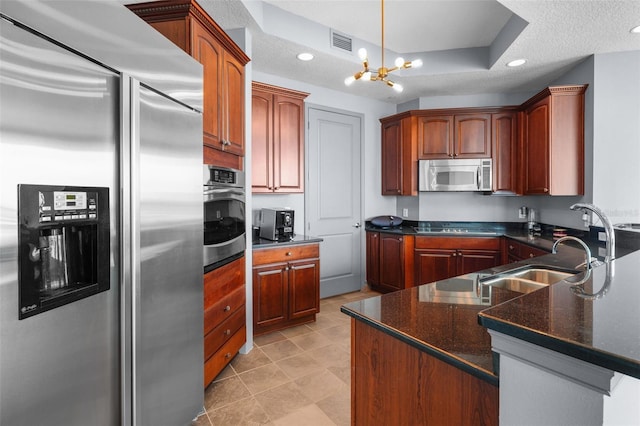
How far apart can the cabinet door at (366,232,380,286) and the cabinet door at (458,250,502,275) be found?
102cm

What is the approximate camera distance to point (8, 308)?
2.92 feet

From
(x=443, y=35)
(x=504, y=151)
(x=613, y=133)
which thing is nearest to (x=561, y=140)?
(x=613, y=133)

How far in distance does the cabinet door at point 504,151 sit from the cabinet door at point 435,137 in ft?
1.73

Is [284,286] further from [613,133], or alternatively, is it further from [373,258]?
[613,133]

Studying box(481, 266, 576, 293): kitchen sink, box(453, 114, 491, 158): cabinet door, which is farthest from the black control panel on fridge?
box(453, 114, 491, 158): cabinet door

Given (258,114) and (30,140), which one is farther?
(258,114)

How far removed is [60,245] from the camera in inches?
41.8

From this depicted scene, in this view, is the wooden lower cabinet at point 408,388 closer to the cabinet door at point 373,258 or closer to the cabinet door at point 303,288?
the cabinet door at point 303,288

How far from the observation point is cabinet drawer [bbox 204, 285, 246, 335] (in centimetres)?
210

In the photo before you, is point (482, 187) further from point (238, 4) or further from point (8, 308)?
point (8, 308)

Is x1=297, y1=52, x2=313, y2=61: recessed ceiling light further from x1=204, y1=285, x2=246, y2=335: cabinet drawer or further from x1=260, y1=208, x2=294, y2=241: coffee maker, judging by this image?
x1=204, y1=285, x2=246, y2=335: cabinet drawer

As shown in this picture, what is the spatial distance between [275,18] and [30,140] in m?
2.57

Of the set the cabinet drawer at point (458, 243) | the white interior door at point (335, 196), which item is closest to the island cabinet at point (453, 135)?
the white interior door at point (335, 196)

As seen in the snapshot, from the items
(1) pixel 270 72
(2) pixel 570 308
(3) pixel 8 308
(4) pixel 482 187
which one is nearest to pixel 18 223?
(3) pixel 8 308
